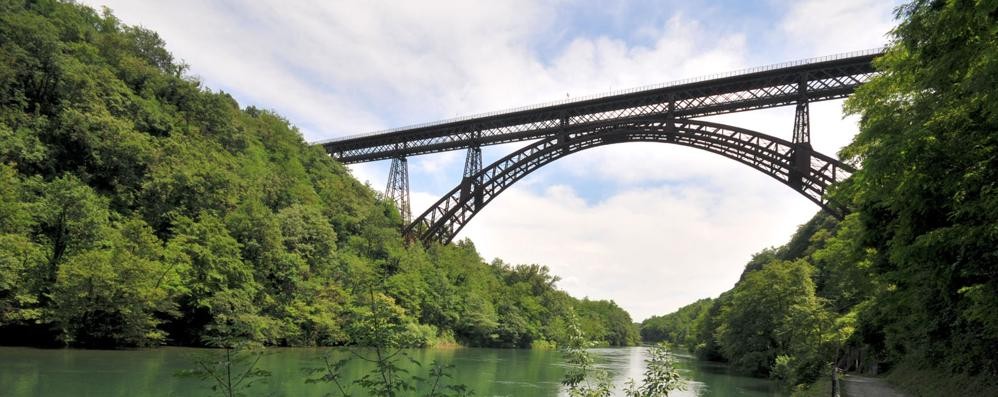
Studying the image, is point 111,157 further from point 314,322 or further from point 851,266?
point 851,266

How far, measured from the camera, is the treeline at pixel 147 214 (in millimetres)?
21875

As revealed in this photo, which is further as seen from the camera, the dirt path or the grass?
the dirt path

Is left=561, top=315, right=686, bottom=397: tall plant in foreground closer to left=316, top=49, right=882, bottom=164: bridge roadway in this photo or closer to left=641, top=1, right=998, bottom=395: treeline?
left=641, top=1, right=998, bottom=395: treeline

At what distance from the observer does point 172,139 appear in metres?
31.9

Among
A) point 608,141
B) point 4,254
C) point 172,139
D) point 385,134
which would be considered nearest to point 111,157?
point 172,139

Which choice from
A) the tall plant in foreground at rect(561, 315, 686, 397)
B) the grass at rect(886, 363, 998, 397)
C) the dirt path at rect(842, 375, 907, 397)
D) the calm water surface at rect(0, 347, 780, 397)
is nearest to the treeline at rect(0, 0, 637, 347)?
the calm water surface at rect(0, 347, 780, 397)

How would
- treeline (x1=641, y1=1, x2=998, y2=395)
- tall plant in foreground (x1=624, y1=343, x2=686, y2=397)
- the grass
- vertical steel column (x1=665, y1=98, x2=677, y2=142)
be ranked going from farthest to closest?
1. vertical steel column (x1=665, y1=98, x2=677, y2=142)
2. the grass
3. treeline (x1=641, y1=1, x2=998, y2=395)
4. tall plant in foreground (x1=624, y1=343, x2=686, y2=397)

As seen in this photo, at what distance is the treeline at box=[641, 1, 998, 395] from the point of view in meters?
6.12

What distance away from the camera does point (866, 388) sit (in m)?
17.0

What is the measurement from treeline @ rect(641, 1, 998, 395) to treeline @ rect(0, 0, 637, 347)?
A: 925cm

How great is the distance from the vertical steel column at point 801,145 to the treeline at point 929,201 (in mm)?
7723

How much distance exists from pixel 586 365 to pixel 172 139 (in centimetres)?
3316

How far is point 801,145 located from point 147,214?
33.4m

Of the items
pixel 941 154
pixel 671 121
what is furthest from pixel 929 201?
pixel 671 121
